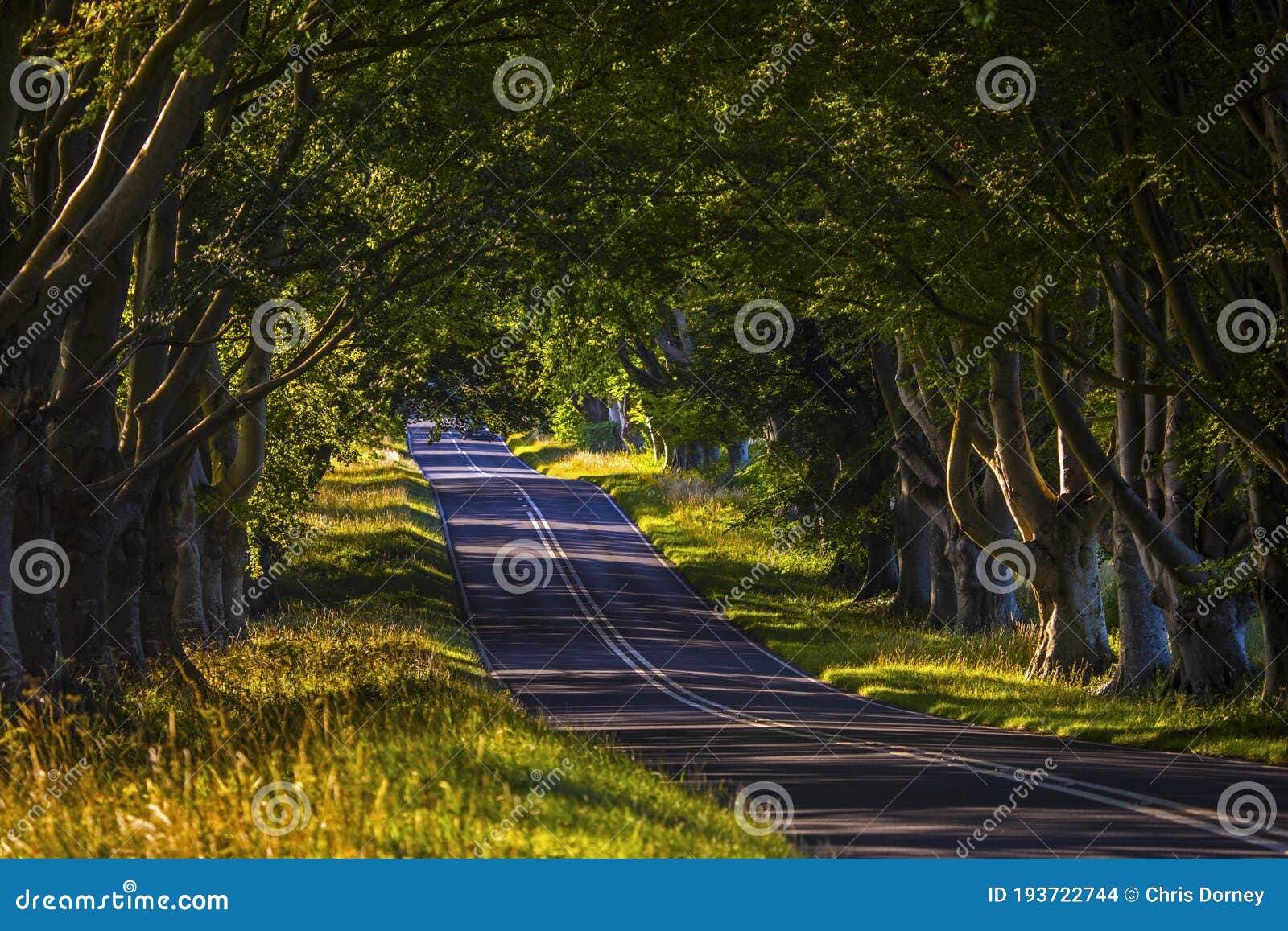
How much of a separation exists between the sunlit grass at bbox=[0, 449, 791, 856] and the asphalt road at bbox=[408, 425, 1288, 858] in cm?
112

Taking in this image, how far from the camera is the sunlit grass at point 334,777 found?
8.59m

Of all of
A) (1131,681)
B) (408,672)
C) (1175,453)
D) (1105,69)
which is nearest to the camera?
(1105,69)

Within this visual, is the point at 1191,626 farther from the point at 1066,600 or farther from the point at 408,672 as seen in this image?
the point at 408,672

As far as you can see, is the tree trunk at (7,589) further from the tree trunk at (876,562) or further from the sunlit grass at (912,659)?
the tree trunk at (876,562)

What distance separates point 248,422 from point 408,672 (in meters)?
8.09

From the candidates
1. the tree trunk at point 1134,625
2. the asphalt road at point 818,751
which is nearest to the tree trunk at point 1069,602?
the tree trunk at point 1134,625

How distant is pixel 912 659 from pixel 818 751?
12.9 metres

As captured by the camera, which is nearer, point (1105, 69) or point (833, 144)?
point (1105, 69)

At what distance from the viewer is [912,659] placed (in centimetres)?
2938

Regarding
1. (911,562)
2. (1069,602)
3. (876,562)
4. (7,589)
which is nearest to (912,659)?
(1069,602)

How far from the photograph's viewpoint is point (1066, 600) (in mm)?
26609

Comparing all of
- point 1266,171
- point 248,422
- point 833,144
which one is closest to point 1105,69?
point 1266,171

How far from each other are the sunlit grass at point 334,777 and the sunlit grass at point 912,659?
26.9ft

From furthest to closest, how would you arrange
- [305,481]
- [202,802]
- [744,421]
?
1. [744,421]
2. [305,481]
3. [202,802]
